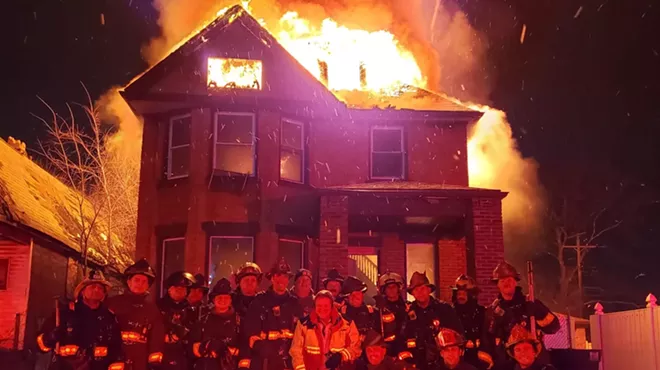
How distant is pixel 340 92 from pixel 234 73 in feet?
11.0

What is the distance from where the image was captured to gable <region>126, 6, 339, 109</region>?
1535 centimetres

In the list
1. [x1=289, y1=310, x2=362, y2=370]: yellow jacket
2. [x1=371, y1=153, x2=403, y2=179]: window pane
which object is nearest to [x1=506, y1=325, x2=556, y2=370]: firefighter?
[x1=289, y1=310, x2=362, y2=370]: yellow jacket

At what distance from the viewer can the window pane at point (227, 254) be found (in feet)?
48.6

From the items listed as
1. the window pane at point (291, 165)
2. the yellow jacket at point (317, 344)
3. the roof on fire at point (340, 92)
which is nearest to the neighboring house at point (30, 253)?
the roof on fire at point (340, 92)

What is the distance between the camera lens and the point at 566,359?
7766 mm

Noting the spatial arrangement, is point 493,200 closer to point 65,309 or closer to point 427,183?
point 427,183

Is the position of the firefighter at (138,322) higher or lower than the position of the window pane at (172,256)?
lower

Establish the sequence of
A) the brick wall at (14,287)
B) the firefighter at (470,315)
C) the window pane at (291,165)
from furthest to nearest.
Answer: the brick wall at (14,287) < the window pane at (291,165) < the firefighter at (470,315)

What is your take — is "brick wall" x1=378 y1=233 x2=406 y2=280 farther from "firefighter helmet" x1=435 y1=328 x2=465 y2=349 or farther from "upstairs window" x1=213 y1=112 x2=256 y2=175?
"firefighter helmet" x1=435 y1=328 x2=465 y2=349

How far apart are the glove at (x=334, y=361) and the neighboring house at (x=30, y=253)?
1223 centimetres

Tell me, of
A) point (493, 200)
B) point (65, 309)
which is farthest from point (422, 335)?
point (493, 200)

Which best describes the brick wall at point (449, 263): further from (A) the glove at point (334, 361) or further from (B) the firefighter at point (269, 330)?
(A) the glove at point (334, 361)

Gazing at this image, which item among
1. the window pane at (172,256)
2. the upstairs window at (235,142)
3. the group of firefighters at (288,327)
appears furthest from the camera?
the upstairs window at (235,142)

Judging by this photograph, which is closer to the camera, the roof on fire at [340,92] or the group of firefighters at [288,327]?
the group of firefighters at [288,327]
